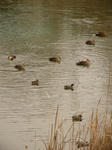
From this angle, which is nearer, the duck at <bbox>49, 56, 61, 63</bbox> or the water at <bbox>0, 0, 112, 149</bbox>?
the water at <bbox>0, 0, 112, 149</bbox>

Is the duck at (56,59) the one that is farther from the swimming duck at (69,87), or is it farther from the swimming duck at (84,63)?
the swimming duck at (69,87)

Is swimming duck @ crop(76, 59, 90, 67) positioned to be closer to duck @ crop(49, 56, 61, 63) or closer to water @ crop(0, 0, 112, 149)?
water @ crop(0, 0, 112, 149)

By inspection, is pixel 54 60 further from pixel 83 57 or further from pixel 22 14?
pixel 22 14

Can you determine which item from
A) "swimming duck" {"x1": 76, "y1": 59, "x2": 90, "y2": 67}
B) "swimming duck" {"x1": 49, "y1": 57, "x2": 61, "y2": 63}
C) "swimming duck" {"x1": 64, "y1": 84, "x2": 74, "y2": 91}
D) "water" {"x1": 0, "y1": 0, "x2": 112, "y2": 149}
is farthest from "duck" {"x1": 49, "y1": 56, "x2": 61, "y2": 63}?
"swimming duck" {"x1": 64, "y1": 84, "x2": 74, "y2": 91}

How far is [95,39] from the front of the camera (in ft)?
56.0

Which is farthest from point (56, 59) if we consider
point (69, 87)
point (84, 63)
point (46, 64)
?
point (69, 87)

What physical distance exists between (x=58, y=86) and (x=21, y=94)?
1.06 meters

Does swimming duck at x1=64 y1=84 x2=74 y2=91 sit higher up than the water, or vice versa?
swimming duck at x1=64 y1=84 x2=74 y2=91

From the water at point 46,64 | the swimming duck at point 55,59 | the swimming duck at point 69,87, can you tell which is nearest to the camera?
the water at point 46,64

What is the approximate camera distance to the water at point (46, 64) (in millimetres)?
9494

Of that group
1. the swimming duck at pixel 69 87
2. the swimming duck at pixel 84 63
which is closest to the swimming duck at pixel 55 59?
the swimming duck at pixel 84 63

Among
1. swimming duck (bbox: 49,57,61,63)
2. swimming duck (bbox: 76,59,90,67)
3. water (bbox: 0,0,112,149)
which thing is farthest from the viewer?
swimming duck (bbox: 49,57,61,63)

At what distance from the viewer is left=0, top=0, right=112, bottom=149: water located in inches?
374

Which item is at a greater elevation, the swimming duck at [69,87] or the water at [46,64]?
the swimming duck at [69,87]
